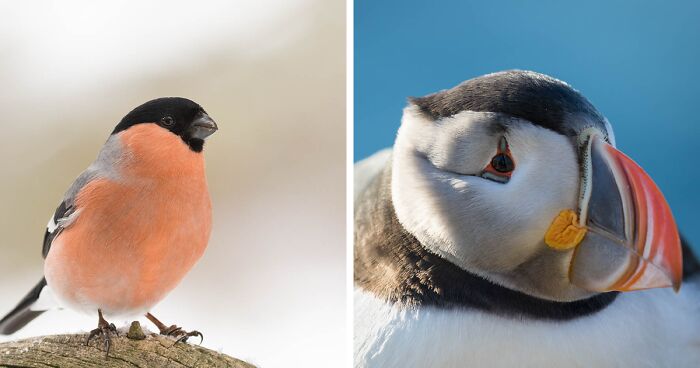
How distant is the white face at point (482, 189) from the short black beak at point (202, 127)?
486mm

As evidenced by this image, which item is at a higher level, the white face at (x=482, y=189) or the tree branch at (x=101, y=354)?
the white face at (x=482, y=189)

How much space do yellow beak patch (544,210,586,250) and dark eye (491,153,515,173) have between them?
132mm

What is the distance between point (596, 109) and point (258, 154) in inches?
34.8

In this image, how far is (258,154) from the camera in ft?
6.56

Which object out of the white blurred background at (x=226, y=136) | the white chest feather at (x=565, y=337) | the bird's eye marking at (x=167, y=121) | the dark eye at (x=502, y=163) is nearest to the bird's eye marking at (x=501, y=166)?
the dark eye at (x=502, y=163)

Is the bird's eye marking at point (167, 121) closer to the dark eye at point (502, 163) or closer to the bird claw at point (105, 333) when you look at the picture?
the bird claw at point (105, 333)

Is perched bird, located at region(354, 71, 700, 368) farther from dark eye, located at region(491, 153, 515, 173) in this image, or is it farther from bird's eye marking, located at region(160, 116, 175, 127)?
bird's eye marking, located at region(160, 116, 175, 127)

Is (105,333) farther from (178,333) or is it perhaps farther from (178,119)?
(178,119)

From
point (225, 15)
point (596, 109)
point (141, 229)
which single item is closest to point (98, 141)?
point (141, 229)

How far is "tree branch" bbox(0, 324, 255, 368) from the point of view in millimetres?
1556

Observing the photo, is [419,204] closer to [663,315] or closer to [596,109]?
[596,109]

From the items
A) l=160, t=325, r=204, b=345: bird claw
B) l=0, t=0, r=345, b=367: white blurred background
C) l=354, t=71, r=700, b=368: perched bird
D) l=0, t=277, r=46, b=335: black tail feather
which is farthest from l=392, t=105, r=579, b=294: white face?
l=0, t=277, r=46, b=335: black tail feather

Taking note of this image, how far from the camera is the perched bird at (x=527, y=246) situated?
1.41 metres

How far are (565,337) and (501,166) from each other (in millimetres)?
368
